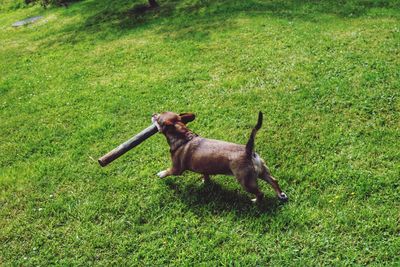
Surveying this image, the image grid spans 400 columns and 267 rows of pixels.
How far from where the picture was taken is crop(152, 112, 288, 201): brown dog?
4.82 meters

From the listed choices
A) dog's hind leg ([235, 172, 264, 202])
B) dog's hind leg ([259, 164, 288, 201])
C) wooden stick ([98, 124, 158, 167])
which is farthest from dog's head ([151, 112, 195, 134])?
dog's hind leg ([259, 164, 288, 201])

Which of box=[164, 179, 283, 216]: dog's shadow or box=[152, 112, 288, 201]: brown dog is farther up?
box=[152, 112, 288, 201]: brown dog

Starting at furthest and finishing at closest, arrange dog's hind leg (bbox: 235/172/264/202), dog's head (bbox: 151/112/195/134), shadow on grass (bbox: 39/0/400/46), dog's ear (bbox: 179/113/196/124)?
shadow on grass (bbox: 39/0/400/46), dog's ear (bbox: 179/113/196/124), dog's head (bbox: 151/112/195/134), dog's hind leg (bbox: 235/172/264/202)

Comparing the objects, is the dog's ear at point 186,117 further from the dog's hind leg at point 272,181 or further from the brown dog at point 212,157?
the dog's hind leg at point 272,181

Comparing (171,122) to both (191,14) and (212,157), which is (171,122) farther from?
(191,14)

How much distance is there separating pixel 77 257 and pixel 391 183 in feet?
14.8

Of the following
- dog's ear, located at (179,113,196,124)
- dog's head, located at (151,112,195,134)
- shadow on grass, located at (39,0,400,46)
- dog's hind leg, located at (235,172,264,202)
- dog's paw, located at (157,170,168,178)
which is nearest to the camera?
dog's hind leg, located at (235,172,264,202)

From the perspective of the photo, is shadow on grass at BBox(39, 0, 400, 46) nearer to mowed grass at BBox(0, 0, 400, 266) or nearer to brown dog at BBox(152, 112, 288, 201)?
mowed grass at BBox(0, 0, 400, 266)

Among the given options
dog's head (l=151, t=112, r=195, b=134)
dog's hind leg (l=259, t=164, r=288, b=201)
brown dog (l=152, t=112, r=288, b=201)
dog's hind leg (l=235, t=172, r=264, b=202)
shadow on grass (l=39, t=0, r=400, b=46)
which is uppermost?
shadow on grass (l=39, t=0, r=400, b=46)

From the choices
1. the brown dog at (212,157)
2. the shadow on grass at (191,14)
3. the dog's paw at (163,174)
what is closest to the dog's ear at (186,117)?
the brown dog at (212,157)

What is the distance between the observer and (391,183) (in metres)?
5.25

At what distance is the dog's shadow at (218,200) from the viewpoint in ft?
16.9

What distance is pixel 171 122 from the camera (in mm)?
5430

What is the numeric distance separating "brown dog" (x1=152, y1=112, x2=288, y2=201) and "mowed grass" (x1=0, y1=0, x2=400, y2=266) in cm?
45
